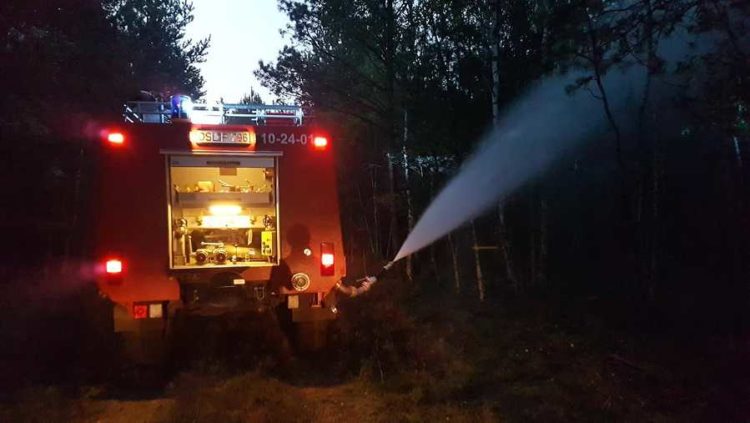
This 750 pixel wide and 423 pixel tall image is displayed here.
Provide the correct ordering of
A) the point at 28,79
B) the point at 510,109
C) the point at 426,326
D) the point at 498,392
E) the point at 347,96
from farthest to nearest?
the point at 347,96 < the point at 28,79 < the point at 510,109 < the point at 426,326 < the point at 498,392

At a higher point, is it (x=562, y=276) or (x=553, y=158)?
(x=553, y=158)

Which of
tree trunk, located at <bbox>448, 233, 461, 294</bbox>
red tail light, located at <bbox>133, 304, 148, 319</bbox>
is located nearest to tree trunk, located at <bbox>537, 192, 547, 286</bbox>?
tree trunk, located at <bbox>448, 233, 461, 294</bbox>

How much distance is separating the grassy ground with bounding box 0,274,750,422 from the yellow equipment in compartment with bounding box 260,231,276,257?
1.19 meters

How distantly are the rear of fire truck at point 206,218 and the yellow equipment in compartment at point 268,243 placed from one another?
0.08 ft

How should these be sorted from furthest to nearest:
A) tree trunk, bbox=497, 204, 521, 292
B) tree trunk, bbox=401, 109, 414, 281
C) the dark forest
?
tree trunk, bbox=401, 109, 414, 281
tree trunk, bbox=497, 204, 521, 292
the dark forest

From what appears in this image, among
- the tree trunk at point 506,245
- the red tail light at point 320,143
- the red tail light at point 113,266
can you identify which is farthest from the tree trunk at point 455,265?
the red tail light at point 113,266

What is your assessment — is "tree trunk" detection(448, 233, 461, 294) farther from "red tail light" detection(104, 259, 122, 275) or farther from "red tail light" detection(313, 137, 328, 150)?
"red tail light" detection(104, 259, 122, 275)

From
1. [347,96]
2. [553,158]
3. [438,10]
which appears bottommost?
[553,158]

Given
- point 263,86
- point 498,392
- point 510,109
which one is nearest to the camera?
point 498,392

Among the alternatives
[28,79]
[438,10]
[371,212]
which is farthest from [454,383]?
[371,212]

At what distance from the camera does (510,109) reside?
10.9 m

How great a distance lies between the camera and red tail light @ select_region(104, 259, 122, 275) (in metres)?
6.83

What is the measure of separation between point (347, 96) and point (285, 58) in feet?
5.45

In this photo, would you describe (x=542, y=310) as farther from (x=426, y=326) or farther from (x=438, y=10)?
(x=438, y=10)
